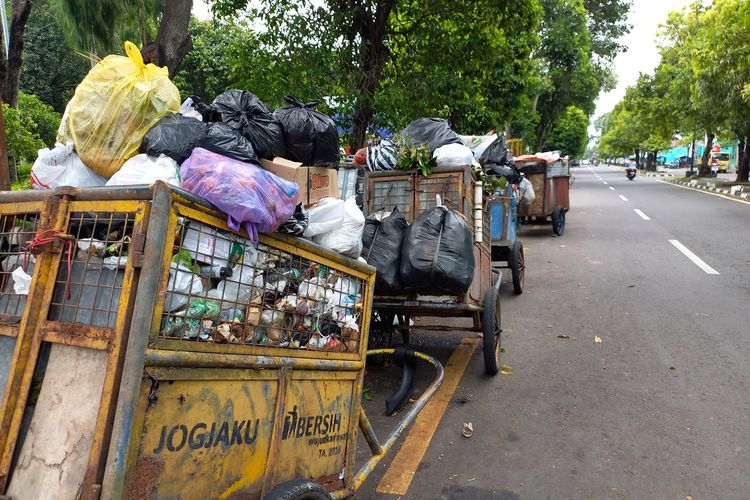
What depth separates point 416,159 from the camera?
498 cm

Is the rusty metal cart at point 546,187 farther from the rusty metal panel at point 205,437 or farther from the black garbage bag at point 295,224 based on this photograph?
the rusty metal panel at point 205,437

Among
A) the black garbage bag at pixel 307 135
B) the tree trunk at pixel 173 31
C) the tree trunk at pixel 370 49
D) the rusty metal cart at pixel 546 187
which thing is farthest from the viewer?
the rusty metal cart at pixel 546 187

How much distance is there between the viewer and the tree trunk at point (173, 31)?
22.5ft

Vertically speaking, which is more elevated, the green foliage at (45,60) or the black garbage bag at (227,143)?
the green foliage at (45,60)

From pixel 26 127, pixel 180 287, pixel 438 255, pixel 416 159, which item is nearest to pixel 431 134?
pixel 416 159

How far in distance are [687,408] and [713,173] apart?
41.0 m

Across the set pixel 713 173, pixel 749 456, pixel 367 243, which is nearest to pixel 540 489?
pixel 749 456

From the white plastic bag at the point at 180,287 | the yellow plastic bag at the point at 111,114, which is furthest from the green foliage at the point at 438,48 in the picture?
the white plastic bag at the point at 180,287

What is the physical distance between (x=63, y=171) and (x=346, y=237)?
50.0 inches

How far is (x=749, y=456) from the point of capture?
3465 mm

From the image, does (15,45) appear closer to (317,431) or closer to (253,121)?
(253,121)

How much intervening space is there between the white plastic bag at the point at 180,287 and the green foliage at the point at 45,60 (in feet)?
93.5

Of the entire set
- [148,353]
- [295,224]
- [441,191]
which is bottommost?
[148,353]

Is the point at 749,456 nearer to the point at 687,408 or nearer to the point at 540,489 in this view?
the point at 687,408
